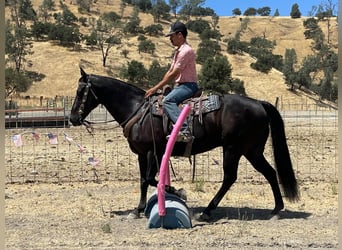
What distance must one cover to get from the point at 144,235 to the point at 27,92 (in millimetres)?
45352

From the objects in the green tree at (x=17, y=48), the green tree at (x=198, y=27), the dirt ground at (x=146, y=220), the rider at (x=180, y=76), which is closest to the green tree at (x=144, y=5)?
the green tree at (x=198, y=27)

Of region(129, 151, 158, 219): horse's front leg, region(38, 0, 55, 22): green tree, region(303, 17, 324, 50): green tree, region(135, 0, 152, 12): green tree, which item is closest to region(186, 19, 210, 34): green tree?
region(135, 0, 152, 12): green tree

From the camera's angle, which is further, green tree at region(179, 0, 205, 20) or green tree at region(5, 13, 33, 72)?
green tree at region(179, 0, 205, 20)

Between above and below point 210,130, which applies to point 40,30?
above

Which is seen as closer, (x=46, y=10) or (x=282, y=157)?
(x=282, y=157)

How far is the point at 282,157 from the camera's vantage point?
21.3ft

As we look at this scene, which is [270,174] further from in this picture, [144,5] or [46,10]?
[144,5]

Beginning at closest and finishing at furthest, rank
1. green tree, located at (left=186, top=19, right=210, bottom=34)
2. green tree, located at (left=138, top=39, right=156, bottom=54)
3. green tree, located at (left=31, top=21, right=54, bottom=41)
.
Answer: green tree, located at (left=138, top=39, right=156, bottom=54) → green tree, located at (left=31, top=21, right=54, bottom=41) → green tree, located at (left=186, top=19, right=210, bottom=34)

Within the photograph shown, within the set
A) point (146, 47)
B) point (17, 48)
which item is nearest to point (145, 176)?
point (17, 48)

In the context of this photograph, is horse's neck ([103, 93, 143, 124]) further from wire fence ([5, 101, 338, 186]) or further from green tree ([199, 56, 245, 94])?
green tree ([199, 56, 245, 94])

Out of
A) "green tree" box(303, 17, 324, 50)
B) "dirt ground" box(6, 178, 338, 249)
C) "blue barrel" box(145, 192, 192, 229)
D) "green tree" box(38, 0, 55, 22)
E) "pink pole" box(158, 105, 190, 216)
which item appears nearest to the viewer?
"dirt ground" box(6, 178, 338, 249)

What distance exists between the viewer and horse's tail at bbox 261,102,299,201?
21.1 feet

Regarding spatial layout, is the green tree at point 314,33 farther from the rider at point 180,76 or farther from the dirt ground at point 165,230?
the rider at point 180,76

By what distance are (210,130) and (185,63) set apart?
943mm
